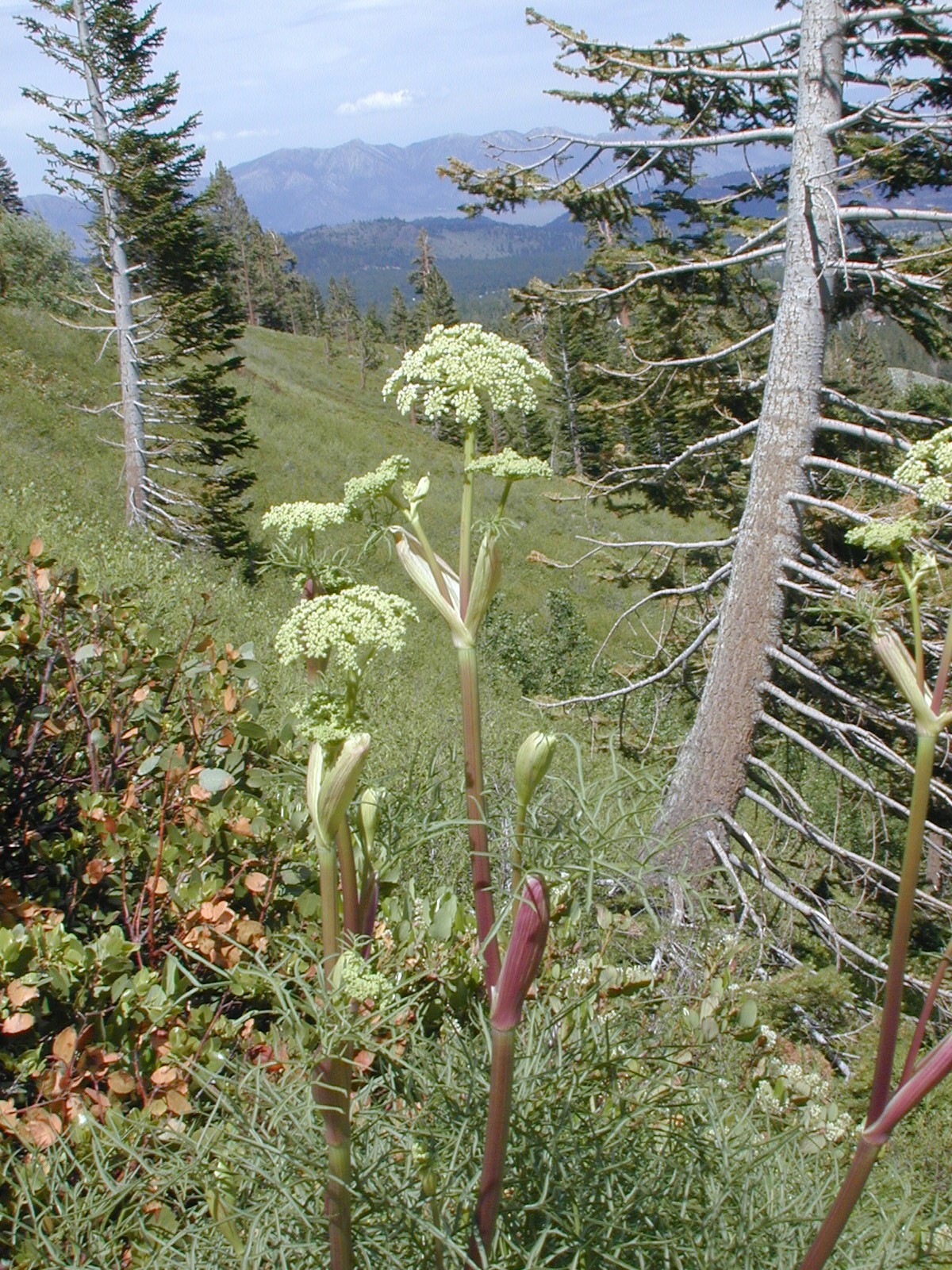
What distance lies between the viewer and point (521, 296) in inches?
307

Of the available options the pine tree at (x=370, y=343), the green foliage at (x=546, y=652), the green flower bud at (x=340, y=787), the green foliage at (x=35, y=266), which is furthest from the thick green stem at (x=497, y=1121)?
the pine tree at (x=370, y=343)

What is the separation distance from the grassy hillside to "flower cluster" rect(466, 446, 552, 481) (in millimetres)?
80

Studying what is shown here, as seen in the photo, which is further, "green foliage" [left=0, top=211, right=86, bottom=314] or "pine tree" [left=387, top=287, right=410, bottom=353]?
"pine tree" [left=387, top=287, right=410, bottom=353]

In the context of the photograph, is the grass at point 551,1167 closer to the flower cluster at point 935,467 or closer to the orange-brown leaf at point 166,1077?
the orange-brown leaf at point 166,1077

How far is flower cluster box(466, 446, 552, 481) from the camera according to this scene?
1.23 m

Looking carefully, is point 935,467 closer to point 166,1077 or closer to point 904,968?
point 904,968

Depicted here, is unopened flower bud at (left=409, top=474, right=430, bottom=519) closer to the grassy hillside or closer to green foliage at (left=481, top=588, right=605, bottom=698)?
the grassy hillside

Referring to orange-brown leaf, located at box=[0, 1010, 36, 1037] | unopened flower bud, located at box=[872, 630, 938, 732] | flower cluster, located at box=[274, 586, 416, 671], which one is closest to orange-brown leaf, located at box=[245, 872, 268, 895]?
orange-brown leaf, located at box=[0, 1010, 36, 1037]

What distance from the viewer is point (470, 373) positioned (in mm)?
1265

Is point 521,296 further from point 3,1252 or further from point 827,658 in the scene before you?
point 3,1252

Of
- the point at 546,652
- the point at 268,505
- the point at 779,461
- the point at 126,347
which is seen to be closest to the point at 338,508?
the point at 779,461

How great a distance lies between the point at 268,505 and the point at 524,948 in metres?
25.0

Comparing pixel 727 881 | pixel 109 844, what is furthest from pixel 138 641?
pixel 727 881

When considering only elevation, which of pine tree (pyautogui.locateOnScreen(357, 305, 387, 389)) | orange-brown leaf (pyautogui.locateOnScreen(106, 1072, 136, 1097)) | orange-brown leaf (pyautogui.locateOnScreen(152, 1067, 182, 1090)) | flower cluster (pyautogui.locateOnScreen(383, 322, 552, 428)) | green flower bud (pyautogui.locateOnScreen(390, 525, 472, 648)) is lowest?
orange-brown leaf (pyautogui.locateOnScreen(152, 1067, 182, 1090))
